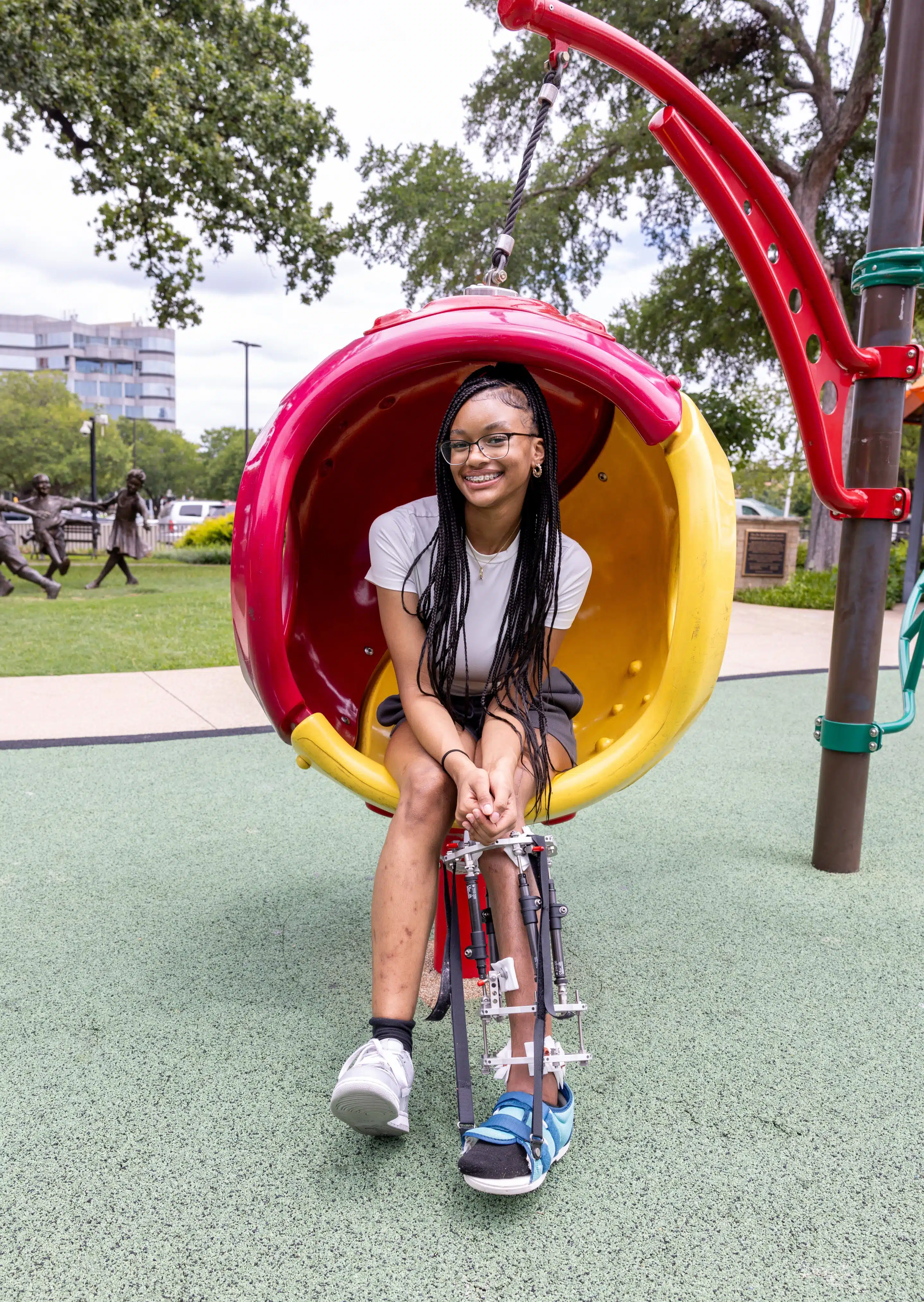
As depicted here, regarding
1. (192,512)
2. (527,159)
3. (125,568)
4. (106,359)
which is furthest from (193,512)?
(106,359)

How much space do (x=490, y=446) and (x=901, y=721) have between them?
5.57 ft

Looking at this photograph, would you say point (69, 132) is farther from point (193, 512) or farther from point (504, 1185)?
point (193, 512)

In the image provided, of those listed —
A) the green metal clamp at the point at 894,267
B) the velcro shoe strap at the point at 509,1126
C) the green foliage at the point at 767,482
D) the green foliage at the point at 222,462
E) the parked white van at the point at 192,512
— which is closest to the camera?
A: the velcro shoe strap at the point at 509,1126

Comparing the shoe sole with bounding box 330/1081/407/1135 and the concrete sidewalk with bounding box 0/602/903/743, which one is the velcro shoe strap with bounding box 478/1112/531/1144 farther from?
the concrete sidewalk with bounding box 0/602/903/743

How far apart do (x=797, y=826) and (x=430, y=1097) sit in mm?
1942

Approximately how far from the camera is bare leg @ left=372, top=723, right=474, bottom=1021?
5.14ft

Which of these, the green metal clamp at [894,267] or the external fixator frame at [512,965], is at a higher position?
the green metal clamp at [894,267]

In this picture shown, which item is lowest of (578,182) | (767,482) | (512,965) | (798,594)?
(512,965)

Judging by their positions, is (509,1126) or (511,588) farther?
(511,588)

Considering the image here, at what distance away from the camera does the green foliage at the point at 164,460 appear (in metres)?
61.8

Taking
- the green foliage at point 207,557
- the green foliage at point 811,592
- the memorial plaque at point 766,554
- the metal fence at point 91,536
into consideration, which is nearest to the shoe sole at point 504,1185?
the green foliage at point 811,592

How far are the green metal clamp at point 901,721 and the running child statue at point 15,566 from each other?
29.8 feet

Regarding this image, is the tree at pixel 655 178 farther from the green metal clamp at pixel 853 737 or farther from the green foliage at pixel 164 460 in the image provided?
the green foliage at pixel 164 460

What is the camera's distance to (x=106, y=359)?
301ft
